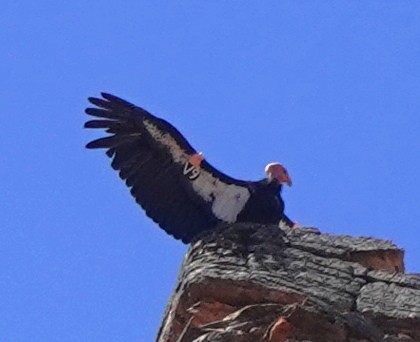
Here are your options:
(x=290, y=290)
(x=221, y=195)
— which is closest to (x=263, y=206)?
(x=221, y=195)

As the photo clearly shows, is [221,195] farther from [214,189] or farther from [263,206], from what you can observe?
[263,206]

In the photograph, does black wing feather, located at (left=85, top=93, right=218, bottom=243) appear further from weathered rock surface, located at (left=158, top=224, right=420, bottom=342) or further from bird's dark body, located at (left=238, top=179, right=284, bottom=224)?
weathered rock surface, located at (left=158, top=224, right=420, bottom=342)

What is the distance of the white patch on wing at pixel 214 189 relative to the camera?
45.6ft

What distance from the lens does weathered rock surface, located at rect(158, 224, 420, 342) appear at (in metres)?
10.0

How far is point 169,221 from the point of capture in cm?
1385

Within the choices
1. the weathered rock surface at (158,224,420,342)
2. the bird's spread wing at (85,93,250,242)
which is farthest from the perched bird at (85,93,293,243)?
the weathered rock surface at (158,224,420,342)

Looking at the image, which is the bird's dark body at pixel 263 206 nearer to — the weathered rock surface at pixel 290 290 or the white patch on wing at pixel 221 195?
the white patch on wing at pixel 221 195

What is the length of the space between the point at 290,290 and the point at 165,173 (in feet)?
12.9

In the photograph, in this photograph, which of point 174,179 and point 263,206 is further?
point 174,179

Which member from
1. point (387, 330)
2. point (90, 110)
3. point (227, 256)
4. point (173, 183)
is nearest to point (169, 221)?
point (173, 183)

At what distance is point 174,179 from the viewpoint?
46.6 feet

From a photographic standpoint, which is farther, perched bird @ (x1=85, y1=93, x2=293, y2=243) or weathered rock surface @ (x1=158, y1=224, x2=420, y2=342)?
perched bird @ (x1=85, y1=93, x2=293, y2=243)

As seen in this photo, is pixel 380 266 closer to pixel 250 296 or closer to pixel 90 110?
pixel 250 296

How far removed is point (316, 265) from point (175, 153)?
11.2 ft
